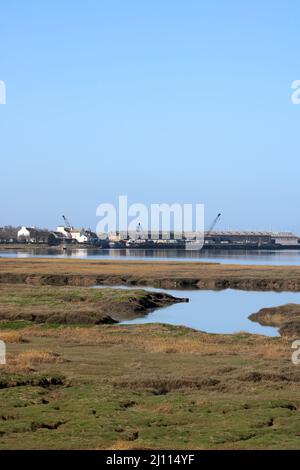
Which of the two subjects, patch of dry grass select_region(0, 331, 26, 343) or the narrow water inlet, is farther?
the narrow water inlet

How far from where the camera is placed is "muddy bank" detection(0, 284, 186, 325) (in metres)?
38.2

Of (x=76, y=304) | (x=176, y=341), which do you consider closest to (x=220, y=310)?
(x=76, y=304)

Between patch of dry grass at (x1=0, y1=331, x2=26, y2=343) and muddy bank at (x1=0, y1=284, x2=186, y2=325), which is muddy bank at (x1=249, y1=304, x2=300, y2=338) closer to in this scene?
muddy bank at (x1=0, y1=284, x2=186, y2=325)

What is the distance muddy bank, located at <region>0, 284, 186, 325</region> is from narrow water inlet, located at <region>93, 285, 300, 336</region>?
140cm

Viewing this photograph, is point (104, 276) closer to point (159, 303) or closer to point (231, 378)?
point (159, 303)

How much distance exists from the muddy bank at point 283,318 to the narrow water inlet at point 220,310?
1.64 ft

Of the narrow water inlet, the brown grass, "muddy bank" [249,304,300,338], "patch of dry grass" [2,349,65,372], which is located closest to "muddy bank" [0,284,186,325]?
the narrow water inlet

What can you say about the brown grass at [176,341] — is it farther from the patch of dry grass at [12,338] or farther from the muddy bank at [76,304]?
the muddy bank at [76,304]

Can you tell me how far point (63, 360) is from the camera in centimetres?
2372

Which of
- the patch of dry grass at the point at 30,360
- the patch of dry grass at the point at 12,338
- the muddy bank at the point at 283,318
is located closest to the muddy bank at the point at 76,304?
the muddy bank at the point at 283,318

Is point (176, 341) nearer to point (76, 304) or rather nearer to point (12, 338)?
point (12, 338)

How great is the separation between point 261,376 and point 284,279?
4569cm

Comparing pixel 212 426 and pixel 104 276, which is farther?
pixel 104 276
